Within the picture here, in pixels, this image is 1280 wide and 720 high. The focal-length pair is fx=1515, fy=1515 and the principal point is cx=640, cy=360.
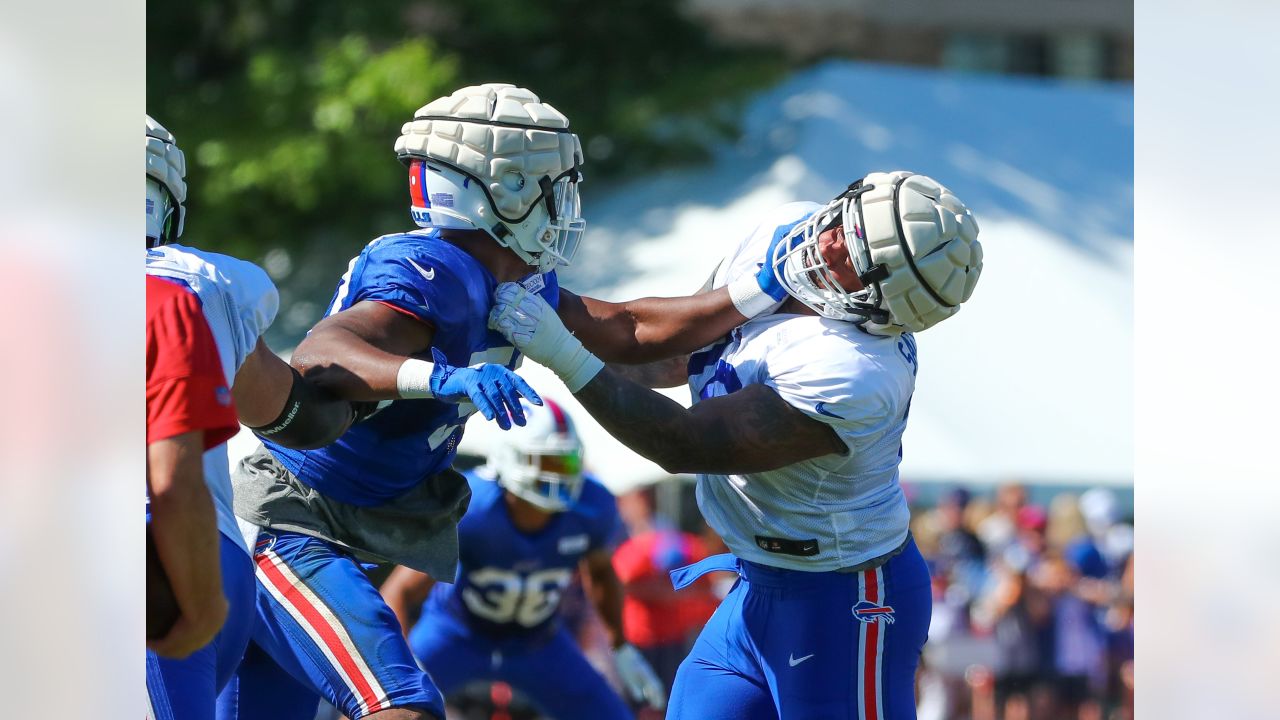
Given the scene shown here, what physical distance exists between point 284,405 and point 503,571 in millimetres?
2622

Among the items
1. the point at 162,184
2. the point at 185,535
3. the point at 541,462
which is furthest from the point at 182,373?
the point at 541,462

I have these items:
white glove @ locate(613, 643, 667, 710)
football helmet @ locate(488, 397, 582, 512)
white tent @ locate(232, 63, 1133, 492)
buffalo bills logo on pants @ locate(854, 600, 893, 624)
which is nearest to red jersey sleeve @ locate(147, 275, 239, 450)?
buffalo bills logo on pants @ locate(854, 600, 893, 624)

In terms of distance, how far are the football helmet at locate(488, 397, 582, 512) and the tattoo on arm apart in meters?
2.32

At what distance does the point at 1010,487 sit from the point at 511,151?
5.82m

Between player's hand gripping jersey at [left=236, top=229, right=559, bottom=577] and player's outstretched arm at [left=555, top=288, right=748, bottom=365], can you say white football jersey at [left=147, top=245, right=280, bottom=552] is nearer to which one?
player's hand gripping jersey at [left=236, top=229, right=559, bottom=577]

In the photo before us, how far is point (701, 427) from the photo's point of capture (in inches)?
120

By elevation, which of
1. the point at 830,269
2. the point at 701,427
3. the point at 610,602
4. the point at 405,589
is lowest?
the point at 610,602

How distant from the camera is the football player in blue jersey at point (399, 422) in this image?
2904mm

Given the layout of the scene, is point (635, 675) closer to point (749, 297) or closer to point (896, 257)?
point (749, 297)

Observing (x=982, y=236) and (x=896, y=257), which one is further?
(x=982, y=236)

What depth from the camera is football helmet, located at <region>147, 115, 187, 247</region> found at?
2.75m

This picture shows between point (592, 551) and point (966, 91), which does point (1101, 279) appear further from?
point (592, 551)

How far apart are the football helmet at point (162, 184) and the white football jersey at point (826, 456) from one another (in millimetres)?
1212

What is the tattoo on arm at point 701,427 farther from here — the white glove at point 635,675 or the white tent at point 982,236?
the white tent at point 982,236
